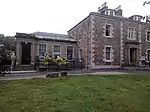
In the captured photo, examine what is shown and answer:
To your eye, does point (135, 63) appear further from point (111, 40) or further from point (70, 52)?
point (70, 52)

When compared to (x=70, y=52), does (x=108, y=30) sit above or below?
above

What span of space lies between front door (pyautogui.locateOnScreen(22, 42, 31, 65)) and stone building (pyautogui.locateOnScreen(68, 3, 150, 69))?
301 inches

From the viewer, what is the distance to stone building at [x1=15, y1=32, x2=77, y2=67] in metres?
23.9

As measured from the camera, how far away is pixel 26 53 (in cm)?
2444

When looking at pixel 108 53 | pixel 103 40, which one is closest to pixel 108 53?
pixel 108 53

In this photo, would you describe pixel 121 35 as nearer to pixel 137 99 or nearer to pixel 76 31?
pixel 76 31

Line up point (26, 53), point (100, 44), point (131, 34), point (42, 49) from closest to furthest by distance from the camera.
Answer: point (26, 53) → point (100, 44) → point (42, 49) → point (131, 34)

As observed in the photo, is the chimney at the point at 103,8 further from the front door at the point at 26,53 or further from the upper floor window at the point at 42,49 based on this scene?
the front door at the point at 26,53

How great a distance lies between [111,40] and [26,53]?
37.5 ft

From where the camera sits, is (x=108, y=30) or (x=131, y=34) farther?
(x=131, y=34)

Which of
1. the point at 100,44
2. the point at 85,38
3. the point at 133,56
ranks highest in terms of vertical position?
the point at 85,38

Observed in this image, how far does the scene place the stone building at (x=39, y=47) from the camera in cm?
2392

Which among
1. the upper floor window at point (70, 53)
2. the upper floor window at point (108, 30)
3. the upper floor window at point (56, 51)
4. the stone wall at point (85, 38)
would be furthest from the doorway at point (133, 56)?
the upper floor window at point (56, 51)

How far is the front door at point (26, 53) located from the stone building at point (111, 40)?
7648 mm
